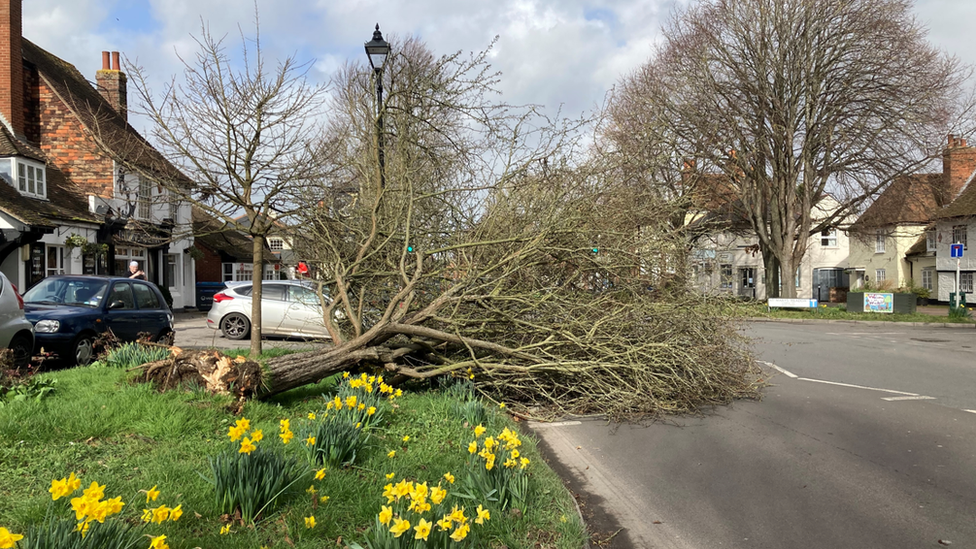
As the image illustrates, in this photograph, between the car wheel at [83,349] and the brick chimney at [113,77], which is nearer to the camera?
the car wheel at [83,349]

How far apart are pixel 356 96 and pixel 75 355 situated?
5.82m

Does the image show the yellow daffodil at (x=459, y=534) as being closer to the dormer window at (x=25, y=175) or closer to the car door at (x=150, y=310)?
the car door at (x=150, y=310)

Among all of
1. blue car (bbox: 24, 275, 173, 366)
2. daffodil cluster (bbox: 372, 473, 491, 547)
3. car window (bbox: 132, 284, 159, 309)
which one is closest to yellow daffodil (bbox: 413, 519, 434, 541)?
daffodil cluster (bbox: 372, 473, 491, 547)

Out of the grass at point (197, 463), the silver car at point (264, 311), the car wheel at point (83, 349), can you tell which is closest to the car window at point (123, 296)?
the car wheel at point (83, 349)

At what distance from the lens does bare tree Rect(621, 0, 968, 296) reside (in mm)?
→ 24469

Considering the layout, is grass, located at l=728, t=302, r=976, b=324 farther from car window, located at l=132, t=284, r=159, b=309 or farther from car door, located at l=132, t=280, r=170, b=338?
car window, located at l=132, t=284, r=159, b=309

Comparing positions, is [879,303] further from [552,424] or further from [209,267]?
[209,267]

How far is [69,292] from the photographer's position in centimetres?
1116

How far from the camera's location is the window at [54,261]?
2131 centimetres

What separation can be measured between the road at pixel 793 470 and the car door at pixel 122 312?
735cm

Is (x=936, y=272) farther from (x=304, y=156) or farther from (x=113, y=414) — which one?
(x=113, y=414)

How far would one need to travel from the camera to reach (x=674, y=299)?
30.0ft

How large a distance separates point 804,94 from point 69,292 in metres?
25.5

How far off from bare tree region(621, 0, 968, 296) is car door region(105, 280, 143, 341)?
18128 millimetres
